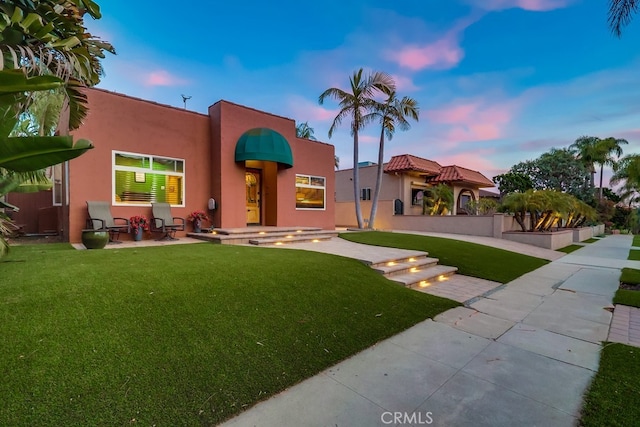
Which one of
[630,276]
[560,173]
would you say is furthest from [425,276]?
[560,173]

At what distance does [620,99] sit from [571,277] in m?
11.1

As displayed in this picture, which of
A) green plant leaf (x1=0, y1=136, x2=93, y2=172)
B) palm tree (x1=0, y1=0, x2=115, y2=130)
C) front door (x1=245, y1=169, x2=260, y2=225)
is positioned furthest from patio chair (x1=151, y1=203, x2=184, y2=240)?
green plant leaf (x1=0, y1=136, x2=93, y2=172)

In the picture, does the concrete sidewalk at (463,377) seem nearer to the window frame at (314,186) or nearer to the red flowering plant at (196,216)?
the red flowering plant at (196,216)

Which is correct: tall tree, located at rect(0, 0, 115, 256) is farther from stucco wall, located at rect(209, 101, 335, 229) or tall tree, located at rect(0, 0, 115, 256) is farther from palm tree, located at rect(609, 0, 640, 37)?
palm tree, located at rect(609, 0, 640, 37)

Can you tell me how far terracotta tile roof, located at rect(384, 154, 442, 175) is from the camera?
859 inches

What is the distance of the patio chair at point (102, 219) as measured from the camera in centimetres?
943

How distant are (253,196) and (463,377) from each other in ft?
44.9

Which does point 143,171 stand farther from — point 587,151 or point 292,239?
point 587,151

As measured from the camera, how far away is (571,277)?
859 centimetres

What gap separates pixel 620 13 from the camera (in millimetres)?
4824

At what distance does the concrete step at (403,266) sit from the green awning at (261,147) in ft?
24.3

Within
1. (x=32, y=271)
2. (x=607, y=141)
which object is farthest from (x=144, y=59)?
(x=607, y=141)

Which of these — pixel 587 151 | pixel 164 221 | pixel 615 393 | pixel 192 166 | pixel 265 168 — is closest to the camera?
pixel 615 393

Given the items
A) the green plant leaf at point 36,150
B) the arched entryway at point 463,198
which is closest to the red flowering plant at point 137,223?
the green plant leaf at point 36,150
